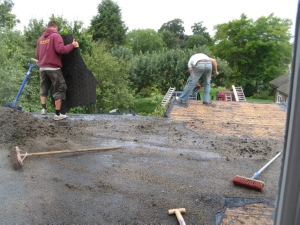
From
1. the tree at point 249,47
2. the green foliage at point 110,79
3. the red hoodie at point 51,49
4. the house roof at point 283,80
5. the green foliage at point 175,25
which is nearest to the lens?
the house roof at point 283,80

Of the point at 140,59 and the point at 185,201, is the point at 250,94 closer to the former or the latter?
the point at 185,201

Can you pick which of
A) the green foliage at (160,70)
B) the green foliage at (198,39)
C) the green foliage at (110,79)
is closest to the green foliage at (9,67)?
the green foliage at (198,39)

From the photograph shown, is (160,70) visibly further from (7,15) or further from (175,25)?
(7,15)

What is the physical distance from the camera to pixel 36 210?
1037 mm

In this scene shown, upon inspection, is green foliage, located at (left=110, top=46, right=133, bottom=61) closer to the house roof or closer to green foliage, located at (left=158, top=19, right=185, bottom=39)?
green foliage, located at (left=158, top=19, right=185, bottom=39)

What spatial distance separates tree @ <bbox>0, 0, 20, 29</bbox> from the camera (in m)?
1.35

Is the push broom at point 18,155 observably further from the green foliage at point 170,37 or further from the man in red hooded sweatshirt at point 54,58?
the green foliage at point 170,37

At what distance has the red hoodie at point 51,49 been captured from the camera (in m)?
2.28

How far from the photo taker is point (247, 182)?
1273 mm

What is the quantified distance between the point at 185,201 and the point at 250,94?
1183 millimetres

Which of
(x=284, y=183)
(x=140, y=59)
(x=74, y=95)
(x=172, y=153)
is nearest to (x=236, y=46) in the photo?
(x=172, y=153)

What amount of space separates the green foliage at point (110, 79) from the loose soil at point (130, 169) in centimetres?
610

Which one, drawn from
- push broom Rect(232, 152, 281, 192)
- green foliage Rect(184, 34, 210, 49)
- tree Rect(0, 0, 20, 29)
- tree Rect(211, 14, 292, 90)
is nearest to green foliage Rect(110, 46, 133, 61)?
green foliage Rect(184, 34, 210, 49)

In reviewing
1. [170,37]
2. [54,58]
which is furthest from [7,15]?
[170,37]
